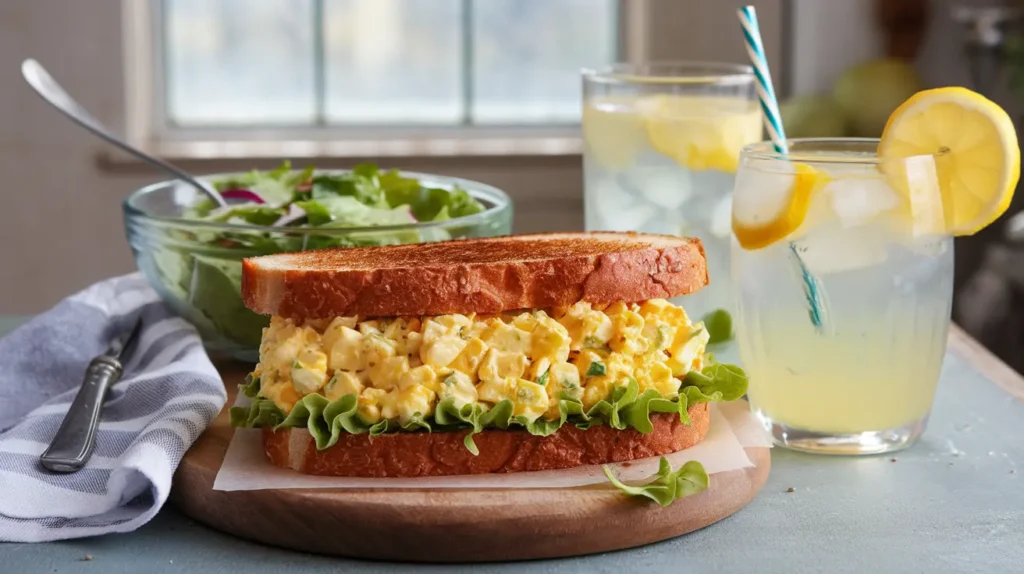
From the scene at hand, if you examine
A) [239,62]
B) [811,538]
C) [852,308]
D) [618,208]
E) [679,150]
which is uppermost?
[239,62]

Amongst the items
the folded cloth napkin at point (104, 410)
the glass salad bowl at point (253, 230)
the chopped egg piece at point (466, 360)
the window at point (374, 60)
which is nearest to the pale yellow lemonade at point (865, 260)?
the chopped egg piece at point (466, 360)

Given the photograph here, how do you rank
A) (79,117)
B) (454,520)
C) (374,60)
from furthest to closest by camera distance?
(374,60) → (79,117) → (454,520)

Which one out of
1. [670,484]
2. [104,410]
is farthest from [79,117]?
[670,484]

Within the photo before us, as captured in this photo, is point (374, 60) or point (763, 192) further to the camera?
point (374, 60)

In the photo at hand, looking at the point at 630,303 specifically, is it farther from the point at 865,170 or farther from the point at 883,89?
the point at 883,89

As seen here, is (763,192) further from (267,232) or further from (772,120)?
(267,232)

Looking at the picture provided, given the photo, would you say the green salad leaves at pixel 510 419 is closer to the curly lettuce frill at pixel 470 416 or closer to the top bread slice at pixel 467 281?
the curly lettuce frill at pixel 470 416

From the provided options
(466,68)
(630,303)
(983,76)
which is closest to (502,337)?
(630,303)
